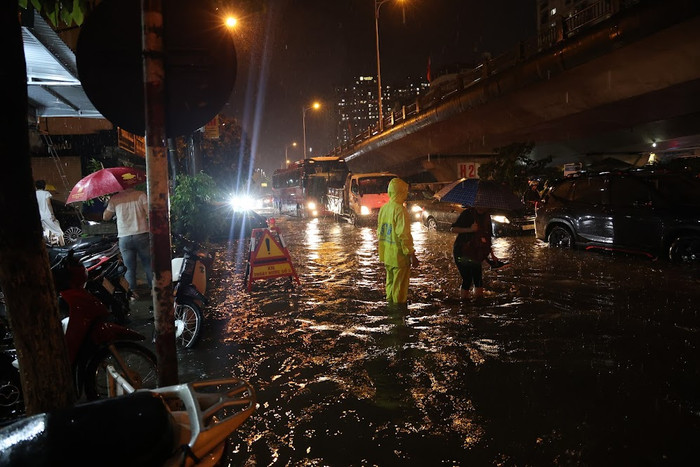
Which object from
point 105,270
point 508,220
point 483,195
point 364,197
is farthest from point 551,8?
point 105,270

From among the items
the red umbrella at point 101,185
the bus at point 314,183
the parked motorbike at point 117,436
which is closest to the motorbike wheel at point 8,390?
the parked motorbike at point 117,436

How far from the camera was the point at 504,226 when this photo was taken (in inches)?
639

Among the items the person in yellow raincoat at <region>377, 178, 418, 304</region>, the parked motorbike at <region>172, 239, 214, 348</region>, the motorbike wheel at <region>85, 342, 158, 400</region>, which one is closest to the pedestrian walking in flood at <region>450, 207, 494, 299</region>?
the person in yellow raincoat at <region>377, 178, 418, 304</region>

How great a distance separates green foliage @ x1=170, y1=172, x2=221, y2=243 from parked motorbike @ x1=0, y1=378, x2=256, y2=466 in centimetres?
1321

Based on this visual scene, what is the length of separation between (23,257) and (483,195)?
20.2ft

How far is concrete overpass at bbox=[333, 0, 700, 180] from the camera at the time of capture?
14599 mm

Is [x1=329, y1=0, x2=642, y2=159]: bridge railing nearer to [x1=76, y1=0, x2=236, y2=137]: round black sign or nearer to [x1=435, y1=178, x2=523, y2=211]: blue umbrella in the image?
[x1=435, y1=178, x2=523, y2=211]: blue umbrella

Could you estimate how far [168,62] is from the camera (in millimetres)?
3084

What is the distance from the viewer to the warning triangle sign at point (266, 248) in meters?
8.48

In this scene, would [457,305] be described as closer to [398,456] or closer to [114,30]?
[398,456]

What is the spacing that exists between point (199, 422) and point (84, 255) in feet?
19.6

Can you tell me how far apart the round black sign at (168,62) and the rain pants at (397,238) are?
152 inches

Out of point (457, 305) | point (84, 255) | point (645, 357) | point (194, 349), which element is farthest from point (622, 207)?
point (84, 255)

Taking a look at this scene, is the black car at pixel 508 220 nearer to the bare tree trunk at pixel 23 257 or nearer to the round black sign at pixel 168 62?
the round black sign at pixel 168 62
